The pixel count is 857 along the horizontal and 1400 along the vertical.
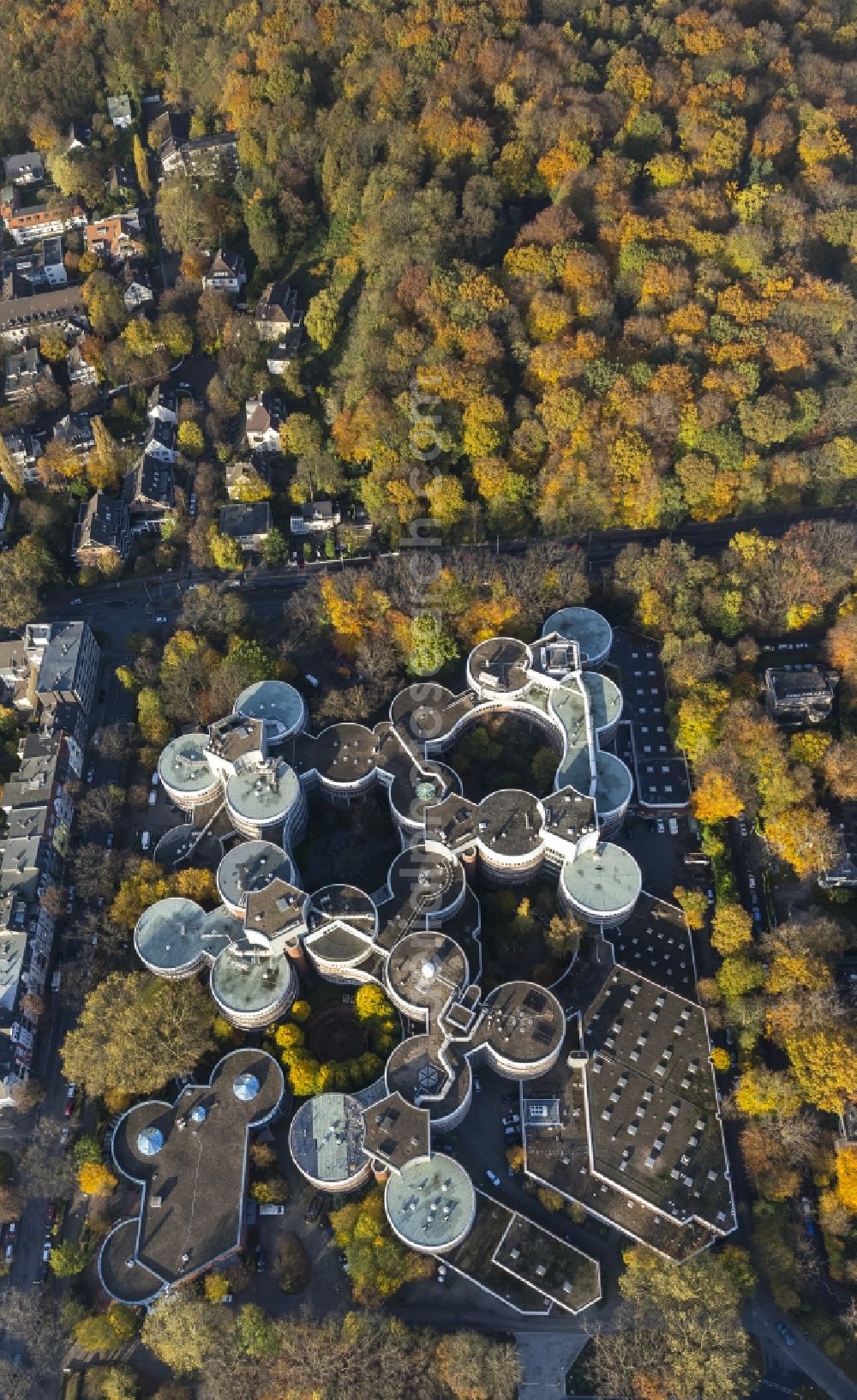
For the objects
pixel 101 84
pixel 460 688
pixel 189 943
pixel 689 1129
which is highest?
pixel 101 84

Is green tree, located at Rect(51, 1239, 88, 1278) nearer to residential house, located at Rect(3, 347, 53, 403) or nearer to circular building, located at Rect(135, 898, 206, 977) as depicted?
circular building, located at Rect(135, 898, 206, 977)

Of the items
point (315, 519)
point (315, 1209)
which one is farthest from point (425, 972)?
point (315, 519)

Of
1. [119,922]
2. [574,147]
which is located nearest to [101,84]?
[574,147]

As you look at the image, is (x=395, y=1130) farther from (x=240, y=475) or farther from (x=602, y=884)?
(x=240, y=475)

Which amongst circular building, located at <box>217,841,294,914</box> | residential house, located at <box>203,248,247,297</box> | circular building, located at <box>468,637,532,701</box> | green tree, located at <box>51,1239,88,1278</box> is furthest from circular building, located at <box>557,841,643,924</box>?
residential house, located at <box>203,248,247,297</box>

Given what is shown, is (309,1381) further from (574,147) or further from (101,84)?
(101,84)

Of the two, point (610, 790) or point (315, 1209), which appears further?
point (610, 790)
